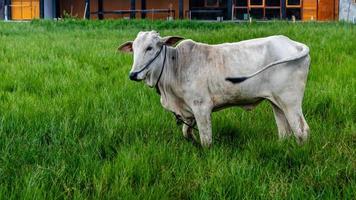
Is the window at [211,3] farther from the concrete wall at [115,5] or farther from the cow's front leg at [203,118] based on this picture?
the cow's front leg at [203,118]

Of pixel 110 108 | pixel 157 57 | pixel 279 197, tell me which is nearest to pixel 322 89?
pixel 110 108

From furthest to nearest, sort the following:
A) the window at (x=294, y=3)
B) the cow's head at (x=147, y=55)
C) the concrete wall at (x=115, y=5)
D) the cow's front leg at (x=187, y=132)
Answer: the concrete wall at (x=115, y=5) < the window at (x=294, y=3) < the cow's front leg at (x=187, y=132) < the cow's head at (x=147, y=55)

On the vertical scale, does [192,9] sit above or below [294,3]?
below

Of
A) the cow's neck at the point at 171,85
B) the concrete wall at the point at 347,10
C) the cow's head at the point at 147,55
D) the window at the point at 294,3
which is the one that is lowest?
the cow's neck at the point at 171,85

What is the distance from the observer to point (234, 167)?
122 inches

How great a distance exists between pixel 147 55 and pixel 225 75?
50 centimetres

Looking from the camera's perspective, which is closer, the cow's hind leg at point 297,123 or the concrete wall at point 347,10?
the cow's hind leg at point 297,123

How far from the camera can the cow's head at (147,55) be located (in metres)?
3.41

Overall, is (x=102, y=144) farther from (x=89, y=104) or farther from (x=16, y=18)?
(x=16, y=18)

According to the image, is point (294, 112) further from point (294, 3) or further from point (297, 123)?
point (294, 3)

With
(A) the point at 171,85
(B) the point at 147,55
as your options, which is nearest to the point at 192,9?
(A) the point at 171,85

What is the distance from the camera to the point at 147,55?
347 centimetres

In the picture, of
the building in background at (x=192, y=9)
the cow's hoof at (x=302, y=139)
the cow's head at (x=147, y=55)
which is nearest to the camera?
→ the cow's head at (x=147, y=55)

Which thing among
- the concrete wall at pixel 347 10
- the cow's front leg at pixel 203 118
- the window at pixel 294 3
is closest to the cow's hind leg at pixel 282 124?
the cow's front leg at pixel 203 118
